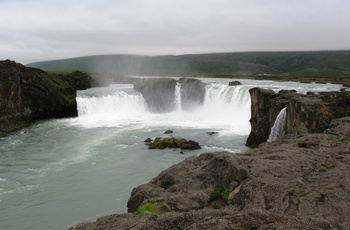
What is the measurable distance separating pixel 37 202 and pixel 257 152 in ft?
38.6

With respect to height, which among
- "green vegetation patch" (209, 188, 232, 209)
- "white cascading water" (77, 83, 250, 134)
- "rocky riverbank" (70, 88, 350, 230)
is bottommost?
"white cascading water" (77, 83, 250, 134)

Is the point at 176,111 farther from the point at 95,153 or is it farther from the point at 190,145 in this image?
the point at 95,153

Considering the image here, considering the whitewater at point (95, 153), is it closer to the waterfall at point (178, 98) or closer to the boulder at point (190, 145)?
the boulder at point (190, 145)

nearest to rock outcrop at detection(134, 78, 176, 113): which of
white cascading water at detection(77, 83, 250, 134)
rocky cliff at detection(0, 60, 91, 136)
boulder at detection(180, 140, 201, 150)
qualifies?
white cascading water at detection(77, 83, 250, 134)

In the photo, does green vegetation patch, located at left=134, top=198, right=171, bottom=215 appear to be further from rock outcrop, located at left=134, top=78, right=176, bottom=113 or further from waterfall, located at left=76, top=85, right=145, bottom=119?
rock outcrop, located at left=134, top=78, right=176, bottom=113

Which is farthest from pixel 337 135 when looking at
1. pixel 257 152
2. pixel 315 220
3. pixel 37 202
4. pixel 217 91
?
pixel 217 91

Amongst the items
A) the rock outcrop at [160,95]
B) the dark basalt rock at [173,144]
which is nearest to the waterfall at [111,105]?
the rock outcrop at [160,95]

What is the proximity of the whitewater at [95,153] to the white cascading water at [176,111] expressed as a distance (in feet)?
0.41

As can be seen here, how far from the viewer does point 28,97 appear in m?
46.7

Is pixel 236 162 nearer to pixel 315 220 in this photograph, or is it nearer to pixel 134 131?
pixel 315 220

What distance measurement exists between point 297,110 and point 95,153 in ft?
51.8

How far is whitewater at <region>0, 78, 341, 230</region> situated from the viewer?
1692 centimetres

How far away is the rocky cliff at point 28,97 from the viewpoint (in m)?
41.5

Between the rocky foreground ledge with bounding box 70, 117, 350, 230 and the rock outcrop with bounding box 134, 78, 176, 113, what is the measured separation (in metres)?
43.1
